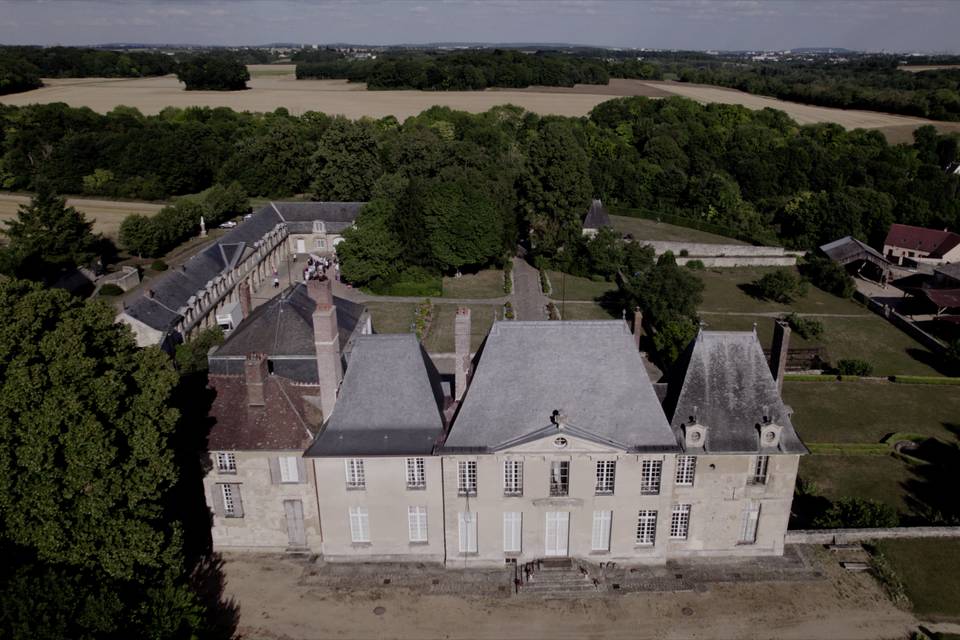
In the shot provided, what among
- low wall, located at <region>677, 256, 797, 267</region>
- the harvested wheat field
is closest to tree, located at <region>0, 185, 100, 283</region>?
the harvested wheat field

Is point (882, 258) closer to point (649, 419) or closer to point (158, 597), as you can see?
point (649, 419)

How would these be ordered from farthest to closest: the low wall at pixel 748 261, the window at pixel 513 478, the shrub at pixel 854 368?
the low wall at pixel 748 261 → the shrub at pixel 854 368 → the window at pixel 513 478

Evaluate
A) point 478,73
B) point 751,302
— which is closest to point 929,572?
point 751,302

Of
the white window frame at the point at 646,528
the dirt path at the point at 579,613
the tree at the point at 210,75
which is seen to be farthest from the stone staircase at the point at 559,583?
the tree at the point at 210,75

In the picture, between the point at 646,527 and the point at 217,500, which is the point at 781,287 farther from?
the point at 217,500

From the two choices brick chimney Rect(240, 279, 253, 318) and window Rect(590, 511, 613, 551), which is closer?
window Rect(590, 511, 613, 551)

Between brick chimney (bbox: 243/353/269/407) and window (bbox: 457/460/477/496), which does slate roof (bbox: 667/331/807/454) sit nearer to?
window (bbox: 457/460/477/496)

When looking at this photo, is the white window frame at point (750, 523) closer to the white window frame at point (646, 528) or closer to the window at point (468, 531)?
the white window frame at point (646, 528)
